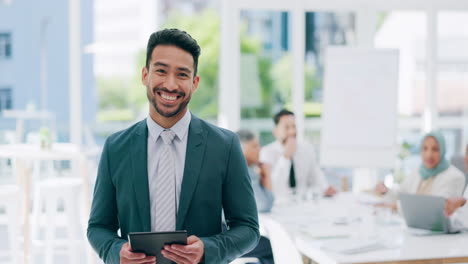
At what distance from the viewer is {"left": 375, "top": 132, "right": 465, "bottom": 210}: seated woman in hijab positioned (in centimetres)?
383

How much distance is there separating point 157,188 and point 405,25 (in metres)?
6.39

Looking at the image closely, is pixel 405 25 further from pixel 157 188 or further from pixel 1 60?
pixel 157 188

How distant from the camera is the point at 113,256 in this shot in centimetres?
148

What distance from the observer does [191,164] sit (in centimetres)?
150

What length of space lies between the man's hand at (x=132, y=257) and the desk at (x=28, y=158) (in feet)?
11.0

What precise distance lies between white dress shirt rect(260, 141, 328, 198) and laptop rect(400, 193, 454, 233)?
1.36 m

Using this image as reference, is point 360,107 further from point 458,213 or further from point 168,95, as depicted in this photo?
point 168,95

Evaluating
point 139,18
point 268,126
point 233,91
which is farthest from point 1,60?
point 268,126

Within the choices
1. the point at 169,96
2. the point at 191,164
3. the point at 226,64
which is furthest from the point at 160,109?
the point at 226,64

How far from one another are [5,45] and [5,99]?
1.93 ft

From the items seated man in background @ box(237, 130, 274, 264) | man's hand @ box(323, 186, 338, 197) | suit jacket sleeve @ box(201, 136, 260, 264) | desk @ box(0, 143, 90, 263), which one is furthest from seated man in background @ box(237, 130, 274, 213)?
suit jacket sleeve @ box(201, 136, 260, 264)

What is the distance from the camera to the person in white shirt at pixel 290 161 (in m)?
4.80

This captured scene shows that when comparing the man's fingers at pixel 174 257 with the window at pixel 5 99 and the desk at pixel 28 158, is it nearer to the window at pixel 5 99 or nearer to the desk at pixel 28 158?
the desk at pixel 28 158

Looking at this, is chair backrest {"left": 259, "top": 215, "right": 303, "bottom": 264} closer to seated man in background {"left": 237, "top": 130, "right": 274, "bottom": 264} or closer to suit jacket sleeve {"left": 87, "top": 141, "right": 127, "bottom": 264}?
seated man in background {"left": 237, "top": 130, "right": 274, "bottom": 264}
